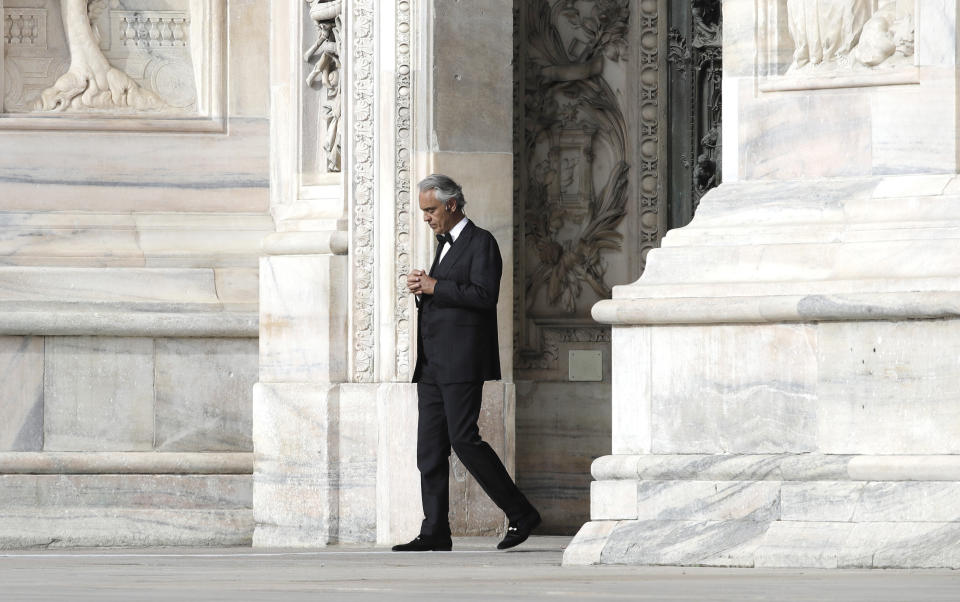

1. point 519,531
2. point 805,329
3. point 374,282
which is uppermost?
point 374,282

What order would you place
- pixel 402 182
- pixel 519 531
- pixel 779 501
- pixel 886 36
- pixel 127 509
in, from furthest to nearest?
pixel 127 509 → pixel 402 182 → pixel 519 531 → pixel 886 36 → pixel 779 501

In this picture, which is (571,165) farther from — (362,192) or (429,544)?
(429,544)

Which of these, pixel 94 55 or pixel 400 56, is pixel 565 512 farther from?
pixel 94 55

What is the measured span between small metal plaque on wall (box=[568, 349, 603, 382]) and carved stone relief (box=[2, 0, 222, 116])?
8.69 feet

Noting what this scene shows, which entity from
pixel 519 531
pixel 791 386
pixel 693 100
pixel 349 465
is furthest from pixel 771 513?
pixel 693 100

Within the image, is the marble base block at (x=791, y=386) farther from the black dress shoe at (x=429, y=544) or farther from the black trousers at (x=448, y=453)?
the black dress shoe at (x=429, y=544)

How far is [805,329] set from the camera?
33.0 feet

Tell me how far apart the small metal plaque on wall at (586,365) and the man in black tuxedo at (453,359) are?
7.58 feet

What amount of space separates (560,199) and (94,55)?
2.87 meters

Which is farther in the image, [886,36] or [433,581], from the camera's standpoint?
[886,36]

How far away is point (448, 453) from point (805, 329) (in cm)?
252

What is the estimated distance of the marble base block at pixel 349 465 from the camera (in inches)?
513

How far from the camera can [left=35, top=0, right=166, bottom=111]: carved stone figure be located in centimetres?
1474

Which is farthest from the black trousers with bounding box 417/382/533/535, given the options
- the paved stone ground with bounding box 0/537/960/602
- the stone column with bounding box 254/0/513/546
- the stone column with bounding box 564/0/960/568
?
the stone column with bounding box 564/0/960/568
